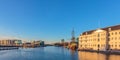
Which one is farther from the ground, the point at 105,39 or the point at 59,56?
the point at 105,39

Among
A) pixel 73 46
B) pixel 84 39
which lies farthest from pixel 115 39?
pixel 73 46

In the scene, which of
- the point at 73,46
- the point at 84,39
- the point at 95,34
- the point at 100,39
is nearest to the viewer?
the point at 100,39

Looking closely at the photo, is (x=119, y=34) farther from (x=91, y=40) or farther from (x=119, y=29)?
(x=91, y=40)

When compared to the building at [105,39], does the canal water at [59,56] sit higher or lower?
lower

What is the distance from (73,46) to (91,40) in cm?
2434

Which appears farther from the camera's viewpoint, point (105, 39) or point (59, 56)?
point (105, 39)

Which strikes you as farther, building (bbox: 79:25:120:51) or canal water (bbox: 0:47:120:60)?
building (bbox: 79:25:120:51)

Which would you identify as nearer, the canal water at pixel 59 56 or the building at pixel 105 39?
the canal water at pixel 59 56

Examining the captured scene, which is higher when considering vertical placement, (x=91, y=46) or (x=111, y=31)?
(x=111, y=31)

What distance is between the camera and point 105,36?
322 ft

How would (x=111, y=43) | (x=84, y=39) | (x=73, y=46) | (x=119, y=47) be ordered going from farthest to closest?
(x=73, y=46) < (x=84, y=39) < (x=111, y=43) < (x=119, y=47)

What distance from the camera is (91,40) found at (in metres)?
116

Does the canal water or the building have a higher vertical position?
the building

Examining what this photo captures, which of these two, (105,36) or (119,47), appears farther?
(105,36)
